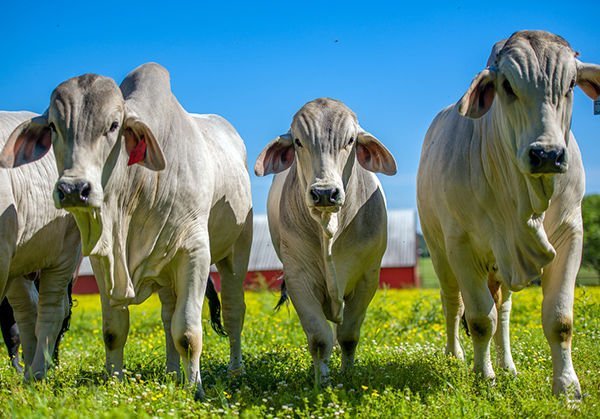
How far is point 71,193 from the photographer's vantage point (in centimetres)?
527

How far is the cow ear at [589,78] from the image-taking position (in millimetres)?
5633

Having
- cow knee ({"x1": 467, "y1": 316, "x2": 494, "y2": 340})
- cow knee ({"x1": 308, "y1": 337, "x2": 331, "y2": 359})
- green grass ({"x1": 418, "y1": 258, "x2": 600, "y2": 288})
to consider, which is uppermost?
cow knee ({"x1": 467, "y1": 316, "x2": 494, "y2": 340})

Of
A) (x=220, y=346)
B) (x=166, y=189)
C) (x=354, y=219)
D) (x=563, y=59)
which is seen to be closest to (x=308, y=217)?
(x=354, y=219)

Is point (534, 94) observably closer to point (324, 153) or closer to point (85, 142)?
point (324, 153)

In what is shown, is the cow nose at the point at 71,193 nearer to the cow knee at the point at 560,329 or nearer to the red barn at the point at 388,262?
the cow knee at the point at 560,329

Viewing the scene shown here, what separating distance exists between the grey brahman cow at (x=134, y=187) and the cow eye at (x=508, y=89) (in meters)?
2.42

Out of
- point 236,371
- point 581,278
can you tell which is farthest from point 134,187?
point 581,278

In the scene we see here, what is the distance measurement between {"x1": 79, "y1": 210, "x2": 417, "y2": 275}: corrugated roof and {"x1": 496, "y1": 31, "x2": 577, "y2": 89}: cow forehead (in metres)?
30.0

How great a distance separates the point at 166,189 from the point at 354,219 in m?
1.61

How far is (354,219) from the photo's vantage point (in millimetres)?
6875

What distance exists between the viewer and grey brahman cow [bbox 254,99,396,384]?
638cm

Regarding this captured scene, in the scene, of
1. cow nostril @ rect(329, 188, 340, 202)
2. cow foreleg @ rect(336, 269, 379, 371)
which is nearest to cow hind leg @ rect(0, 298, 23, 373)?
cow foreleg @ rect(336, 269, 379, 371)

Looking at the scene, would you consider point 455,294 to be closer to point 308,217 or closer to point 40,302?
point 308,217

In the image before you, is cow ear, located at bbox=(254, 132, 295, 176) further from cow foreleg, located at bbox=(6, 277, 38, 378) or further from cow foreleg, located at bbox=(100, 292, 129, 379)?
cow foreleg, located at bbox=(6, 277, 38, 378)
